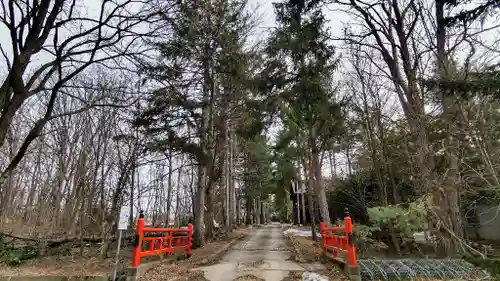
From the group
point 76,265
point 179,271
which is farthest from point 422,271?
point 76,265

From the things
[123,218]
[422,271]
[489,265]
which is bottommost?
[422,271]

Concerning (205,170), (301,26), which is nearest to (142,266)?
(205,170)

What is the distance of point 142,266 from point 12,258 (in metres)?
5.41

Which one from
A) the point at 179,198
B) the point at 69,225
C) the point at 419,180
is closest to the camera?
the point at 419,180

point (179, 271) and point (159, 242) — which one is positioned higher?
point (159, 242)

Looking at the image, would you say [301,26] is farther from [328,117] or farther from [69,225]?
[69,225]

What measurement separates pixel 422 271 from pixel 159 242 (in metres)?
6.22

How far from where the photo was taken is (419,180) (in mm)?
8180

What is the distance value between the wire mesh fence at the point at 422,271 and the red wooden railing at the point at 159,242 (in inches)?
188

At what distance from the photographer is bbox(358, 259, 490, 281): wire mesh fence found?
6.96 metres

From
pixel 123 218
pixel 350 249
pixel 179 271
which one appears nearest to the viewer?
pixel 123 218

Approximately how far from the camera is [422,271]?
725 cm

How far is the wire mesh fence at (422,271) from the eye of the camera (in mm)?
6965

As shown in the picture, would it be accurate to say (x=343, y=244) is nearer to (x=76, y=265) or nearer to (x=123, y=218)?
(x=123, y=218)
